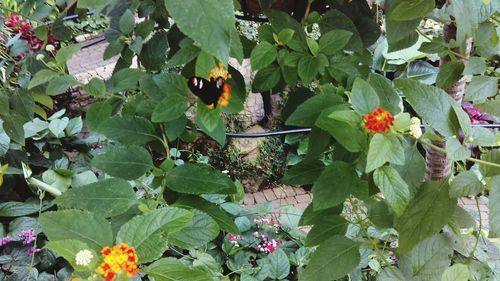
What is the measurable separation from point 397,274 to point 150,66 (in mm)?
496

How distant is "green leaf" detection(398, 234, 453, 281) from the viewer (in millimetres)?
651

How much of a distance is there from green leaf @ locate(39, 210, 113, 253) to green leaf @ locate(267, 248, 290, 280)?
34.8 inches

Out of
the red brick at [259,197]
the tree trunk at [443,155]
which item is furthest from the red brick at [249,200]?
the tree trunk at [443,155]

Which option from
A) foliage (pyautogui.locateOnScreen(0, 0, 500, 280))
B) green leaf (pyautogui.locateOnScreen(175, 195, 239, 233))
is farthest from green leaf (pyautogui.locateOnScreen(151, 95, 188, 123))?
green leaf (pyautogui.locateOnScreen(175, 195, 239, 233))

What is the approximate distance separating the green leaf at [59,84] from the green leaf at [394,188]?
48 centimetres

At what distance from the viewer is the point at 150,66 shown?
706mm

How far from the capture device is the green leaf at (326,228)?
64 centimetres

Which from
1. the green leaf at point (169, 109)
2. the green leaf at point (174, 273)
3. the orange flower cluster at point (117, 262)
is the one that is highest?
the green leaf at point (169, 109)

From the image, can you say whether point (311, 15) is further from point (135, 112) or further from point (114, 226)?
point (114, 226)

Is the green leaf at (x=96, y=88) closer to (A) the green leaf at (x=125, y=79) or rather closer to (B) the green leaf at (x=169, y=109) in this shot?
(A) the green leaf at (x=125, y=79)

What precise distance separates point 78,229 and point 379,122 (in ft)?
1.14

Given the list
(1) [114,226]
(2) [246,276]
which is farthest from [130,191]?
(2) [246,276]

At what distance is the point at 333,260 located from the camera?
0.61 meters

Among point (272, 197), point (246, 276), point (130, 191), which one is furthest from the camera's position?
point (272, 197)
